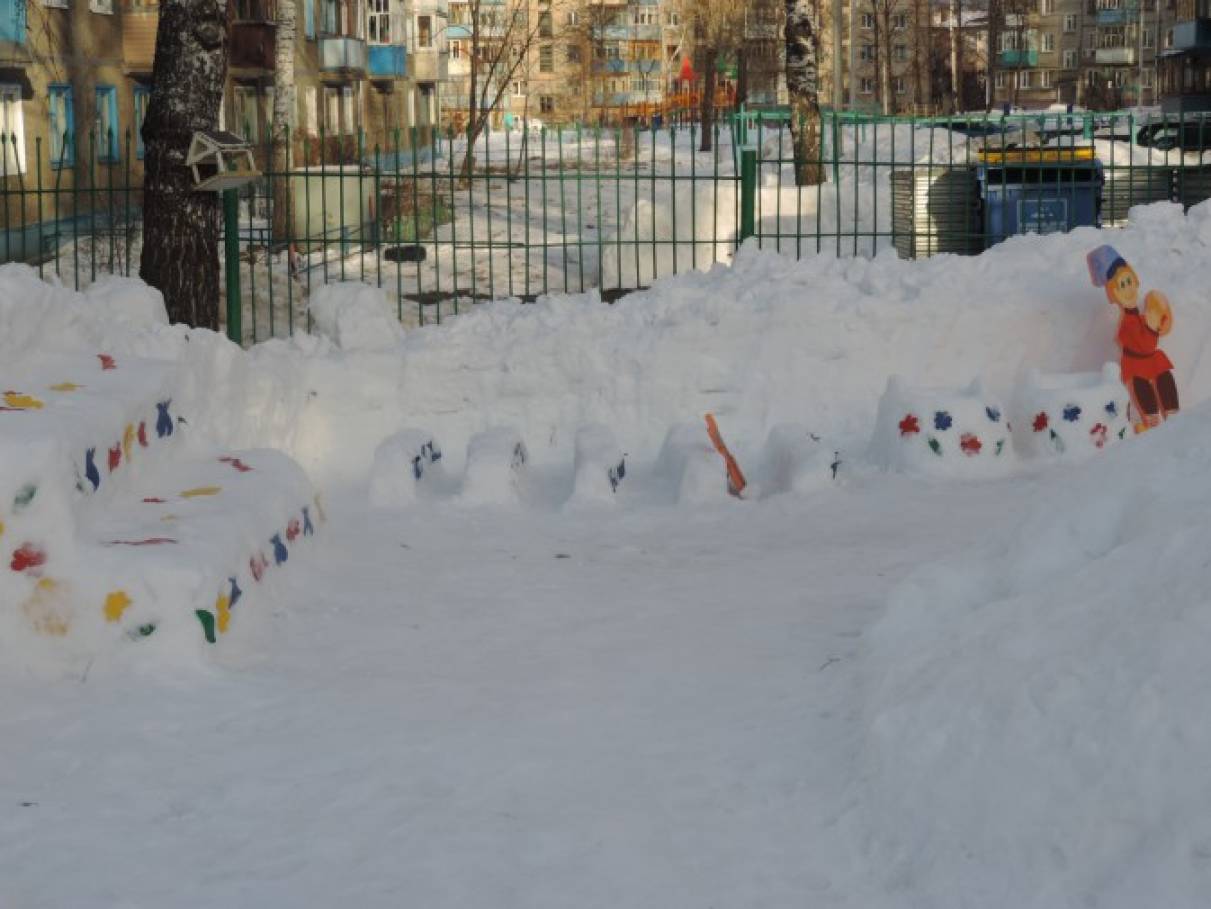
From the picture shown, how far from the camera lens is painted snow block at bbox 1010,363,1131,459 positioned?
10.3 metres

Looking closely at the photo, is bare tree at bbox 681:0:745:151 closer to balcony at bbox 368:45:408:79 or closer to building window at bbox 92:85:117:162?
balcony at bbox 368:45:408:79

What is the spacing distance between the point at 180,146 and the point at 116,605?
6.44 m

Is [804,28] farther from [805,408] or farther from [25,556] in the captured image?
→ [25,556]

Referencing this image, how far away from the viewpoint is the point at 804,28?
69.1 feet

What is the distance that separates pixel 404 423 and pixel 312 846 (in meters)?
6.34

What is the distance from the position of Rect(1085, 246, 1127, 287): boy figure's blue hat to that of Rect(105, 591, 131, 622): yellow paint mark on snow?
6.50m

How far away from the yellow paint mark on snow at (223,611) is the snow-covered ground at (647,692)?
12 centimetres

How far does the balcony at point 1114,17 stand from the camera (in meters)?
81.0

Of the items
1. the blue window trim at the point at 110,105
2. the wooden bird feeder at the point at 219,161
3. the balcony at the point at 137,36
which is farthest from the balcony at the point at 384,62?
the wooden bird feeder at the point at 219,161

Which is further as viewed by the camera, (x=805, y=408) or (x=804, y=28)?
(x=804, y=28)

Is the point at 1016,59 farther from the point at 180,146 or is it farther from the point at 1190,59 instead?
the point at 180,146

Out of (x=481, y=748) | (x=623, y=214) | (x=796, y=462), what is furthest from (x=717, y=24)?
(x=481, y=748)

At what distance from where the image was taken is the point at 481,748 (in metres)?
5.81

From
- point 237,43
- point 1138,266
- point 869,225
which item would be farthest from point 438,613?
point 237,43
